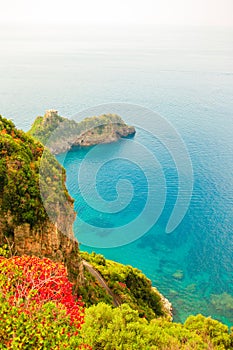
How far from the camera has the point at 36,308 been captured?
10.3 m

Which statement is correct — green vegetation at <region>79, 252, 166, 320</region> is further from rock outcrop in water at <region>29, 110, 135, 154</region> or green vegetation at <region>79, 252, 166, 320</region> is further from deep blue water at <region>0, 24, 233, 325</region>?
rock outcrop in water at <region>29, 110, 135, 154</region>

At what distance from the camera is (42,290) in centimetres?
1133

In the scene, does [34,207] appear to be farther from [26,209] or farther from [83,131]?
[83,131]

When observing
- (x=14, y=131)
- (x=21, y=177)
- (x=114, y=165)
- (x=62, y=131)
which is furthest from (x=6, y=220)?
(x=62, y=131)

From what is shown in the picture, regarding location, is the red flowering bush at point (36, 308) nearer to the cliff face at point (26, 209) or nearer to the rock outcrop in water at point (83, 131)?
the cliff face at point (26, 209)

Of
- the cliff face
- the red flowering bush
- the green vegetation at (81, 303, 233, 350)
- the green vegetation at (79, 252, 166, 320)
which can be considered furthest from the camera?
the green vegetation at (79, 252, 166, 320)

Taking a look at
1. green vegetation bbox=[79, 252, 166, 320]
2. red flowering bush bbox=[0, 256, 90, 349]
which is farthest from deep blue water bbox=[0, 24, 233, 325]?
red flowering bush bbox=[0, 256, 90, 349]

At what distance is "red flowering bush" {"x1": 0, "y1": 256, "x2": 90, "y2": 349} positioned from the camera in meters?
9.56

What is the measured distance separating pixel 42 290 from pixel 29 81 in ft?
425

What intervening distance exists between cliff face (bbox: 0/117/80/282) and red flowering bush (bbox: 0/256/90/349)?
7082 millimetres

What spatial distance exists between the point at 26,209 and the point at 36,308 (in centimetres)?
1063

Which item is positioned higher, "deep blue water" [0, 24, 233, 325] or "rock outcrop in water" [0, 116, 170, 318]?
"deep blue water" [0, 24, 233, 325]

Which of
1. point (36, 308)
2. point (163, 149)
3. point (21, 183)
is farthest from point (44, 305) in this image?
point (163, 149)

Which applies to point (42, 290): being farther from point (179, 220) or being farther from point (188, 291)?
point (179, 220)
